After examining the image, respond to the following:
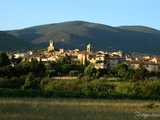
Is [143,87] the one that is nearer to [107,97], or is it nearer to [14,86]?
[107,97]

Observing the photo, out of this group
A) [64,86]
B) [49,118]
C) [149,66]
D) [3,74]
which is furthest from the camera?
[149,66]

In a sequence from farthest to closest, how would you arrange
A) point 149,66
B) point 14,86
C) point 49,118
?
point 149,66
point 14,86
point 49,118

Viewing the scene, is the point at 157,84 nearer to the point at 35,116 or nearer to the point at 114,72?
the point at 35,116

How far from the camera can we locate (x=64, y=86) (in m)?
40.9

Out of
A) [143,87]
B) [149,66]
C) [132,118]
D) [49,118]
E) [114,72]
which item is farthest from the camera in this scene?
[149,66]

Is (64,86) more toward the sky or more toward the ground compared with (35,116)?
more toward the ground

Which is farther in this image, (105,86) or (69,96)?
(105,86)

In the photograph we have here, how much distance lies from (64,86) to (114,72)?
41318 mm

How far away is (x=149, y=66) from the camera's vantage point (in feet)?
332

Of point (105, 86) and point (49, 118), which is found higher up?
point (49, 118)

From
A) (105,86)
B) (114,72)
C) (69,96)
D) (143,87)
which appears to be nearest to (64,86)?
(105,86)

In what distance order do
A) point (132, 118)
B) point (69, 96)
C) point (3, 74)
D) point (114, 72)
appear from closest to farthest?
point (132, 118) < point (69, 96) < point (3, 74) < point (114, 72)

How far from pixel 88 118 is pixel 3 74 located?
5329 centimetres

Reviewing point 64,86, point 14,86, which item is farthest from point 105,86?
point 14,86
